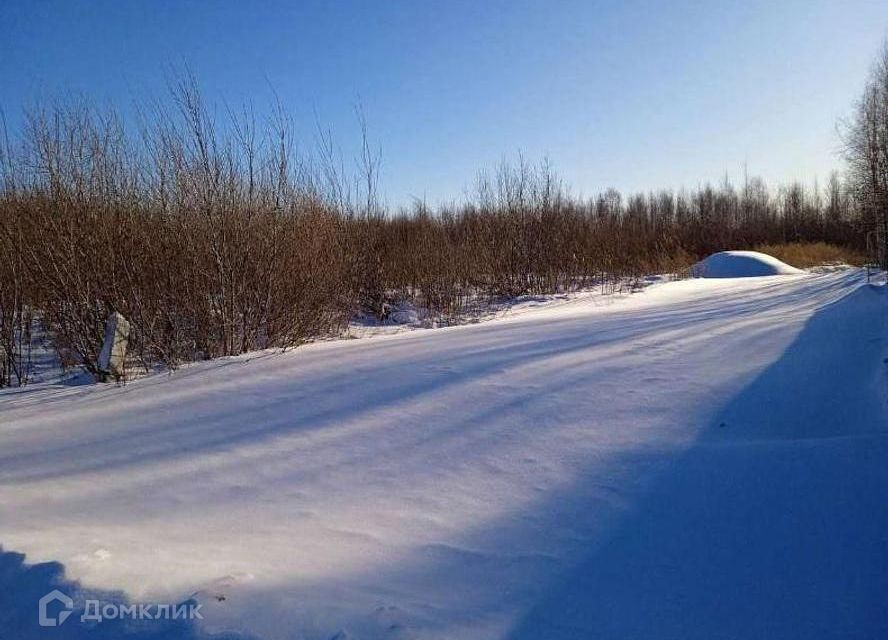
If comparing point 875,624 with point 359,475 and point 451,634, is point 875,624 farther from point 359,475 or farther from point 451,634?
point 359,475

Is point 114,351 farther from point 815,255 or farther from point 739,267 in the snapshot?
point 815,255

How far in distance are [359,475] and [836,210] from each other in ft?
141

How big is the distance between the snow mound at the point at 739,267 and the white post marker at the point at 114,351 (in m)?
17.6

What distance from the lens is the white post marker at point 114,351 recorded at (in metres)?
4.80

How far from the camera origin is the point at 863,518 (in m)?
2.02

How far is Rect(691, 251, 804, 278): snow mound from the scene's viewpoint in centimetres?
1791

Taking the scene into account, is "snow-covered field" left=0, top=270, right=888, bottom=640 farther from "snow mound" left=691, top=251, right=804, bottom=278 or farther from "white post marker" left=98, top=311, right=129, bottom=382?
"snow mound" left=691, top=251, right=804, bottom=278

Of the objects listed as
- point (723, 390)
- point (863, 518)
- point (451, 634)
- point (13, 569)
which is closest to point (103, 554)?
point (13, 569)
